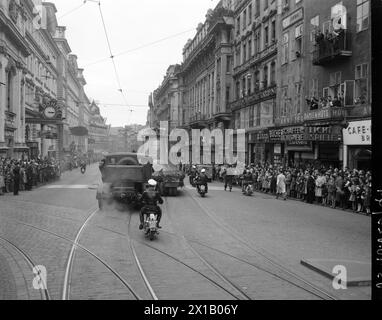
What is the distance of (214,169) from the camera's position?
4278cm

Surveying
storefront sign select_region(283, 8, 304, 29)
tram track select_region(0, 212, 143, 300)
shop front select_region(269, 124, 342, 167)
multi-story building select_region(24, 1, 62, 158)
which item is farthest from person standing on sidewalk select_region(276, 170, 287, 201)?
multi-story building select_region(24, 1, 62, 158)

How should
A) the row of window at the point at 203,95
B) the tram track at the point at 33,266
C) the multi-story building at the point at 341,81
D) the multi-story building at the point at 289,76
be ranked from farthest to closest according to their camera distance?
the row of window at the point at 203,95
the multi-story building at the point at 289,76
the multi-story building at the point at 341,81
the tram track at the point at 33,266

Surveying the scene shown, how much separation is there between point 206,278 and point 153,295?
1.37 metres

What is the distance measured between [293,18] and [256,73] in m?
10.4

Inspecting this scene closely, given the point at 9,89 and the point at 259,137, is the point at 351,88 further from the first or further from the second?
the point at 9,89

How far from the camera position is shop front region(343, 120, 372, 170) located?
2266 cm

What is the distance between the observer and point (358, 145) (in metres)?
23.7

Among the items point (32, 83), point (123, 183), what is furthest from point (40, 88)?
point (123, 183)

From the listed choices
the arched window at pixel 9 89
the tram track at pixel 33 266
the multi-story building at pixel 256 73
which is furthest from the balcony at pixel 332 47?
the arched window at pixel 9 89

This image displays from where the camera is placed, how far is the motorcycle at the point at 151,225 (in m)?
12.1

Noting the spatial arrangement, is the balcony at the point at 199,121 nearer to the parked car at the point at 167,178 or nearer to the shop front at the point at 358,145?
the parked car at the point at 167,178

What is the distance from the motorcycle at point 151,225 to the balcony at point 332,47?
16.6m
